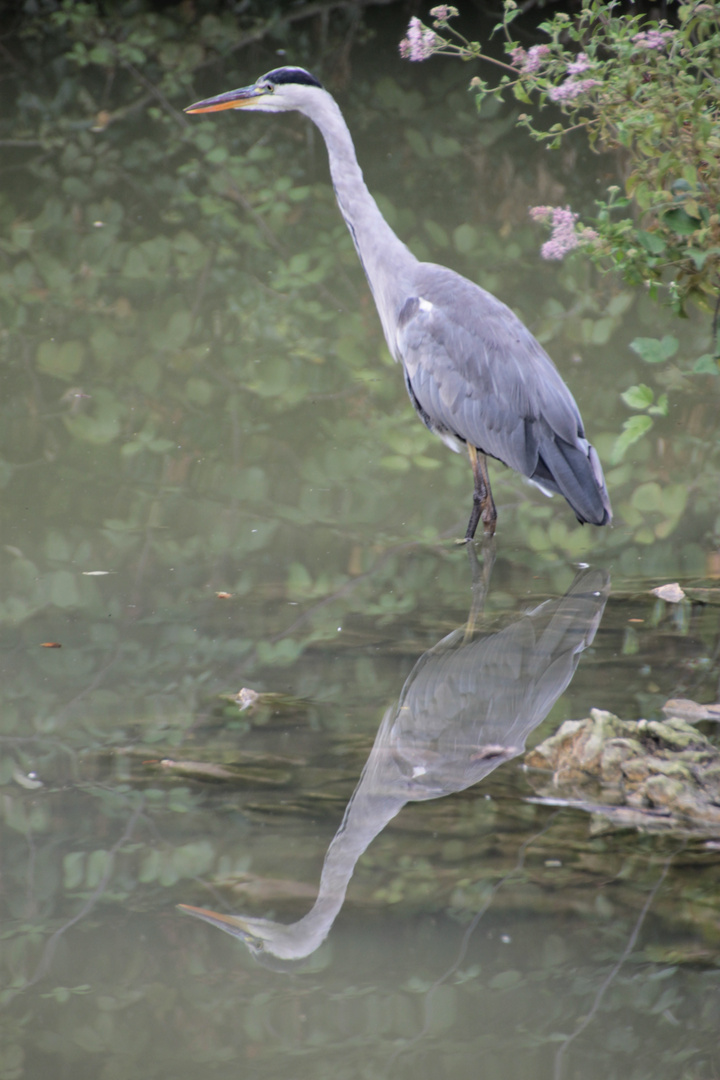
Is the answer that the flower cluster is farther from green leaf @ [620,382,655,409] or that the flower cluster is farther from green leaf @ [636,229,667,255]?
green leaf @ [620,382,655,409]

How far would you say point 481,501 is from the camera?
12.8 ft

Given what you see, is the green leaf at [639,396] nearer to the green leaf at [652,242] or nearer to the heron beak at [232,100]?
the green leaf at [652,242]

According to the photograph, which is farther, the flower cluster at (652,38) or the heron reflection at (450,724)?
the flower cluster at (652,38)

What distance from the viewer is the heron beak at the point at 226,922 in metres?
1.99

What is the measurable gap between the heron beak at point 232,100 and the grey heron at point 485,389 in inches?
34.6

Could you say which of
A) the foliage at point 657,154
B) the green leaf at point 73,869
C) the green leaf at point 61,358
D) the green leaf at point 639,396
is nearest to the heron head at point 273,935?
the green leaf at point 73,869

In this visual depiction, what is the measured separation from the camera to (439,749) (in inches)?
103

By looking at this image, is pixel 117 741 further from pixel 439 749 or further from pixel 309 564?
pixel 309 564

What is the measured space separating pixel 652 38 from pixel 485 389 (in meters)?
1.54

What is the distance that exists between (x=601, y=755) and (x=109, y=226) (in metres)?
5.99

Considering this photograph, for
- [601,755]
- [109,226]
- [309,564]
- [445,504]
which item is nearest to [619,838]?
[601,755]

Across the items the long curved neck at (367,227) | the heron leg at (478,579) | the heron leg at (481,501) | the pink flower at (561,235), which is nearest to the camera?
the pink flower at (561,235)

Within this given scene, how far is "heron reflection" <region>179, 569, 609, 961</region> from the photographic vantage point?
79.7 inches

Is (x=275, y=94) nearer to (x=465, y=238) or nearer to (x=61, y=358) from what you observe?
(x=61, y=358)
